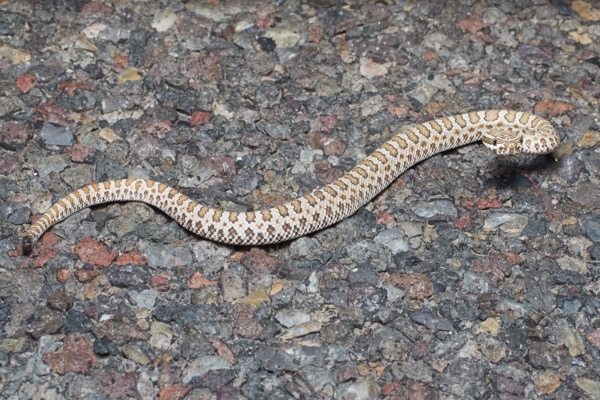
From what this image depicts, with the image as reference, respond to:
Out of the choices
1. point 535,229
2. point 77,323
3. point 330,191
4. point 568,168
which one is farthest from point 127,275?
point 568,168

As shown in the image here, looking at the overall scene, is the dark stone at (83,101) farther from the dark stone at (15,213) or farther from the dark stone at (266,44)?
the dark stone at (266,44)

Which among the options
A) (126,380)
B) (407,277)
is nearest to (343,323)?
(407,277)

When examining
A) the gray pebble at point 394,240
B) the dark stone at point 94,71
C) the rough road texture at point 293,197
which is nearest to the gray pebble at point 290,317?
the rough road texture at point 293,197

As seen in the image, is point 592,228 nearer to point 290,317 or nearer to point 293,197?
point 293,197

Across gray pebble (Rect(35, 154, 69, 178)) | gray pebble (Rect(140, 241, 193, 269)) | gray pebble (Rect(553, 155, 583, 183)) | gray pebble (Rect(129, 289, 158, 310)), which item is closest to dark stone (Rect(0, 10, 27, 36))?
gray pebble (Rect(35, 154, 69, 178))

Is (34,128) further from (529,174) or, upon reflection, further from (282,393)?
(529,174)
